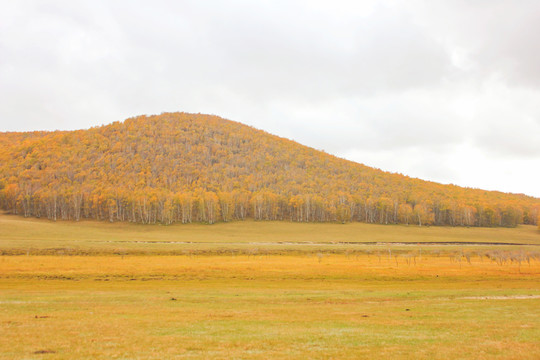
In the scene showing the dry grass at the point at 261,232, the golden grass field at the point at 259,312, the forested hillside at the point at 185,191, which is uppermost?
the forested hillside at the point at 185,191

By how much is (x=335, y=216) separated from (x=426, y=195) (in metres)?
54.0

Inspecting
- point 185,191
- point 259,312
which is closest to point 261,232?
point 185,191

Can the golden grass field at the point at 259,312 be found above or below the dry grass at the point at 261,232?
above

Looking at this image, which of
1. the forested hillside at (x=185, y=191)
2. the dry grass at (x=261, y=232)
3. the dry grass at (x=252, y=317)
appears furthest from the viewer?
the forested hillside at (x=185, y=191)

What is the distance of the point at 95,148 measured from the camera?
607 ft

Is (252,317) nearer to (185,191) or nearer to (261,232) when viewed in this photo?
(261,232)

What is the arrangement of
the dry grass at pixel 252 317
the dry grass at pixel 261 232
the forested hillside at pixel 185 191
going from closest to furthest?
the dry grass at pixel 252 317 → the dry grass at pixel 261 232 → the forested hillside at pixel 185 191

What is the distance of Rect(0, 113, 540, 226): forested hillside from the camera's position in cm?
14350

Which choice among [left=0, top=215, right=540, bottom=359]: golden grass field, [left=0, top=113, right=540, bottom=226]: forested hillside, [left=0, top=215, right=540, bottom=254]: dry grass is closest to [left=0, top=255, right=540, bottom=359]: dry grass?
[left=0, top=215, right=540, bottom=359]: golden grass field

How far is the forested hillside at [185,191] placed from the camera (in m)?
144

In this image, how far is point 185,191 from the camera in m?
156

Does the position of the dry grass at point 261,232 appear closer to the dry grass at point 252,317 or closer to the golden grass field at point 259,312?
the golden grass field at point 259,312

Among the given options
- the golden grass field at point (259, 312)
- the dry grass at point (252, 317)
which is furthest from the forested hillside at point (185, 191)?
the dry grass at point (252, 317)

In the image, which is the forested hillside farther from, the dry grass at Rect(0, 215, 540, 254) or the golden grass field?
the golden grass field
